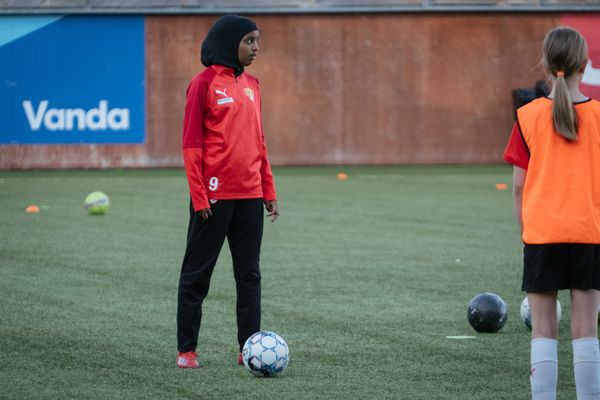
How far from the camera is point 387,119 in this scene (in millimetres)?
25703

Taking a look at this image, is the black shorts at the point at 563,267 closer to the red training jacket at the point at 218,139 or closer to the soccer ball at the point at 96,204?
the red training jacket at the point at 218,139

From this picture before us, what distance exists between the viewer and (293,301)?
9.62 meters

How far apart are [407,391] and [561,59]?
7.16 feet

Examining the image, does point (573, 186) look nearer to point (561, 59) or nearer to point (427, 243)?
point (561, 59)

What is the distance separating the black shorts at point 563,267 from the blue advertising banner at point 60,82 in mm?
20009

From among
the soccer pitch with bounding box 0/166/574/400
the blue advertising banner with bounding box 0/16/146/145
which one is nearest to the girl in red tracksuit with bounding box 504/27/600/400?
the soccer pitch with bounding box 0/166/574/400

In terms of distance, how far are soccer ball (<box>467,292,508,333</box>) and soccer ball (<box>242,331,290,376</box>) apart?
190 centimetres

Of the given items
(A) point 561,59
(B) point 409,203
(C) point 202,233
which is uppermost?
(A) point 561,59

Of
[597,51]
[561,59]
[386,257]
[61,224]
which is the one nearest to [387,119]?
[597,51]

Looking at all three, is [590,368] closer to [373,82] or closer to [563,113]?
[563,113]

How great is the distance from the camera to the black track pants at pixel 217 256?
7.20 meters

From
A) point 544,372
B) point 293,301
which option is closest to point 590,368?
point 544,372

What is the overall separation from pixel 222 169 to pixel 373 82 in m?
18.8

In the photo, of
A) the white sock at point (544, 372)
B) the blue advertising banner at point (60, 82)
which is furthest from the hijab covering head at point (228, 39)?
the blue advertising banner at point (60, 82)
